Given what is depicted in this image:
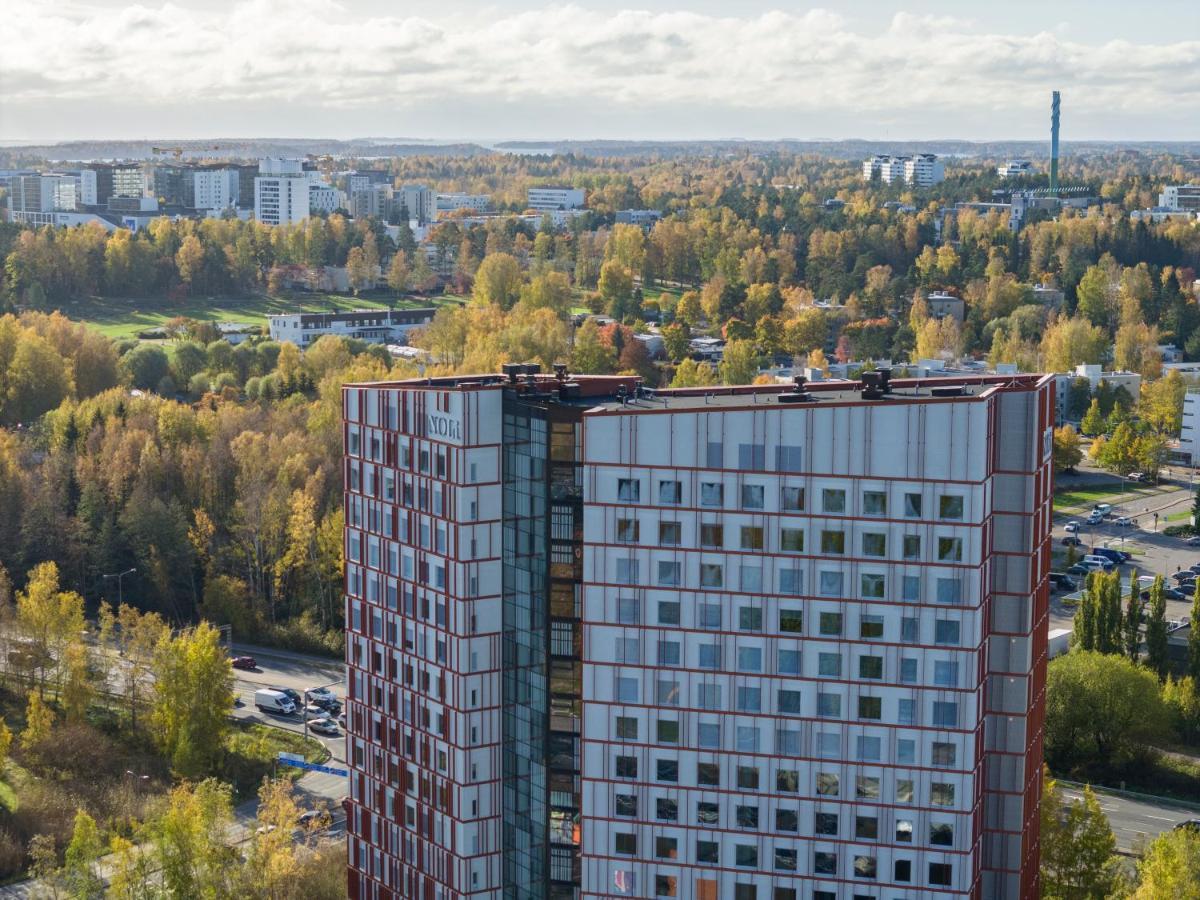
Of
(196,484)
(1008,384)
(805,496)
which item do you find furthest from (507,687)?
(196,484)

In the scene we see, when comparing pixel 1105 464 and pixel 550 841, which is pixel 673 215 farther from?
pixel 550 841

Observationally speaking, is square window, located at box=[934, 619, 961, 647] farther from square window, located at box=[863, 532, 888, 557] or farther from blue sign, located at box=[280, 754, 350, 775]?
blue sign, located at box=[280, 754, 350, 775]

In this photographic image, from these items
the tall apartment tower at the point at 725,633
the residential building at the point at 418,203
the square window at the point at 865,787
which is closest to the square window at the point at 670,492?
the tall apartment tower at the point at 725,633

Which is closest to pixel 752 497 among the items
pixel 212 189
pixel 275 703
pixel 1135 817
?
pixel 1135 817

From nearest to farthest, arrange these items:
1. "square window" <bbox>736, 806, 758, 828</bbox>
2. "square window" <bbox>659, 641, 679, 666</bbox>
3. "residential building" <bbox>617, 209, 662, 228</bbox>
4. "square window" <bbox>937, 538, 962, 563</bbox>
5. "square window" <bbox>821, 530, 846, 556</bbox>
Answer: "square window" <bbox>937, 538, 962, 563</bbox>
"square window" <bbox>821, 530, 846, 556</bbox>
"square window" <bbox>736, 806, 758, 828</bbox>
"square window" <bbox>659, 641, 679, 666</bbox>
"residential building" <bbox>617, 209, 662, 228</bbox>

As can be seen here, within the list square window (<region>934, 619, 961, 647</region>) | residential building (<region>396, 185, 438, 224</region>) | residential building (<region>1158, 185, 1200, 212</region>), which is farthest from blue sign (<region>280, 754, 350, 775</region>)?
residential building (<region>396, 185, 438, 224</region>)

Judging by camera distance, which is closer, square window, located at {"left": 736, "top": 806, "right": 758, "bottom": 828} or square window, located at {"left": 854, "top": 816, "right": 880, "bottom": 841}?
square window, located at {"left": 854, "top": 816, "right": 880, "bottom": 841}
